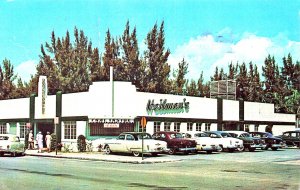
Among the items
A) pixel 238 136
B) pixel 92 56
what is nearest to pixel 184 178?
pixel 238 136

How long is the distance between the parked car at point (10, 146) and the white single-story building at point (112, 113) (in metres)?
2.76

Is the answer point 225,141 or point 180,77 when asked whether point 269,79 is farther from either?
point 225,141

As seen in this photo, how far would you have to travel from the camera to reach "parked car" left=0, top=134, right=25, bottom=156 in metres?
30.0

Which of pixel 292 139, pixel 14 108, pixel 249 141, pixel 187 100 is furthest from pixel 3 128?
pixel 292 139

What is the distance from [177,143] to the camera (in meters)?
30.6

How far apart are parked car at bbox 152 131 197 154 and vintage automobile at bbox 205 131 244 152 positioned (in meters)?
2.93

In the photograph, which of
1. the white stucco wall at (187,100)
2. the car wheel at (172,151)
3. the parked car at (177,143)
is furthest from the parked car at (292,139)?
the car wheel at (172,151)

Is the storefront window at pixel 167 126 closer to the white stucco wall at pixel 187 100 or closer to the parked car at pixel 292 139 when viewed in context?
the white stucco wall at pixel 187 100

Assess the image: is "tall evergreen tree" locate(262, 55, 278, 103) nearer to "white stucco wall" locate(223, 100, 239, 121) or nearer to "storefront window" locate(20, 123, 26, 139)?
"white stucco wall" locate(223, 100, 239, 121)

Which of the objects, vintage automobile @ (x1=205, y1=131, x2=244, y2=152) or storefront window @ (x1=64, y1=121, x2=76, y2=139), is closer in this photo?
vintage automobile @ (x1=205, y1=131, x2=244, y2=152)

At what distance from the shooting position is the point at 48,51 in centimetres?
6391

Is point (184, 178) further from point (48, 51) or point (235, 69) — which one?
point (235, 69)

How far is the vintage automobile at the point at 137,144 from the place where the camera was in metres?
28.4

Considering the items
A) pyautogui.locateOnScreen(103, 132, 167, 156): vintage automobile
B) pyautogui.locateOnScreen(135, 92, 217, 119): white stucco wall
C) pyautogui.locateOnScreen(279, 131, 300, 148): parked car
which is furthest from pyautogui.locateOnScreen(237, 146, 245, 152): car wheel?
pyautogui.locateOnScreen(279, 131, 300, 148): parked car
